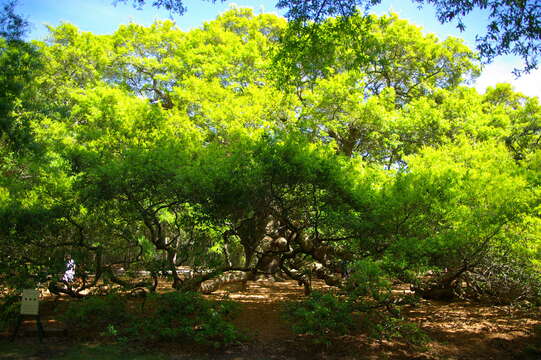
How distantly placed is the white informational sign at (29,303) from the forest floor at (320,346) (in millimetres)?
556

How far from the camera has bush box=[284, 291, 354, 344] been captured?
5805 millimetres

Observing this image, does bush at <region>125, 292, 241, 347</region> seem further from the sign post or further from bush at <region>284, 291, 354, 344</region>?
the sign post

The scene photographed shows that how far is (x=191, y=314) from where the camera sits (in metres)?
6.54

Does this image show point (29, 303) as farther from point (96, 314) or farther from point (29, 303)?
point (96, 314)

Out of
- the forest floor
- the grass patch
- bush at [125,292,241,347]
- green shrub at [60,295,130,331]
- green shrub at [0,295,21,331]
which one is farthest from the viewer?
green shrub at [60,295,130,331]

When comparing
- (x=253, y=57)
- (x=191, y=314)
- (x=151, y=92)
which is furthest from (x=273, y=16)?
(x=191, y=314)

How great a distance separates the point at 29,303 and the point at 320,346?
4.70m

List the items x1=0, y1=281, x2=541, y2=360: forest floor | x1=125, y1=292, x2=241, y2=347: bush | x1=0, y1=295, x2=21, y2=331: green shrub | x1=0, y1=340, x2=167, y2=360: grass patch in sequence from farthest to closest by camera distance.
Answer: x1=0, y1=295, x2=21, y2=331: green shrub
x1=125, y1=292, x2=241, y2=347: bush
x1=0, y1=281, x2=541, y2=360: forest floor
x1=0, y1=340, x2=167, y2=360: grass patch

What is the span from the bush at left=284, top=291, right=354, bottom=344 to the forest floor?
361 mm

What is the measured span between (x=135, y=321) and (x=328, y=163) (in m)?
4.41

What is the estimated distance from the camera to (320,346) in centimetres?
617

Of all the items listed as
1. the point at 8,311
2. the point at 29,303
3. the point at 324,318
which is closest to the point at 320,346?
the point at 324,318

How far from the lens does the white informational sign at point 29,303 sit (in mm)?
5832

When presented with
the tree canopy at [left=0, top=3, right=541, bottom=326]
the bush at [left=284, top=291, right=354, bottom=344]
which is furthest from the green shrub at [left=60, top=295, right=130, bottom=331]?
the bush at [left=284, top=291, right=354, bottom=344]
